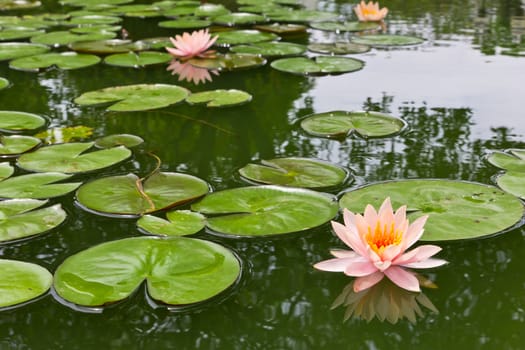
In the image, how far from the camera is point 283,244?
60.6 inches

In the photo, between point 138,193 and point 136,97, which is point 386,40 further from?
point 138,193

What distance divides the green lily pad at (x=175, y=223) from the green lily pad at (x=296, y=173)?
0.95 feet

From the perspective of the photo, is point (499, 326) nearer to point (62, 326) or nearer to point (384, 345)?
point (384, 345)

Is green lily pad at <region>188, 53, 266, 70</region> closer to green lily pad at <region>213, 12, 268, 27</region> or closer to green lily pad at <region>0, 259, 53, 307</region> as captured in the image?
green lily pad at <region>213, 12, 268, 27</region>

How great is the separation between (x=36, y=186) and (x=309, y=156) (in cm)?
82

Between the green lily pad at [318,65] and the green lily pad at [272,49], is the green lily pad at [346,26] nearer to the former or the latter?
the green lily pad at [272,49]

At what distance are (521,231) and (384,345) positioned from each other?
1.87 ft

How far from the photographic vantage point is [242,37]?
3.84 metres

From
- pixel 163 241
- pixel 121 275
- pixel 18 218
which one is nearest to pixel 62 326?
pixel 121 275

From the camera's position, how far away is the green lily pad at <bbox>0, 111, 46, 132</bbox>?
240 cm

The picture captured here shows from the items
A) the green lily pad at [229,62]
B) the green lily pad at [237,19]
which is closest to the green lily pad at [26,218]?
the green lily pad at [229,62]

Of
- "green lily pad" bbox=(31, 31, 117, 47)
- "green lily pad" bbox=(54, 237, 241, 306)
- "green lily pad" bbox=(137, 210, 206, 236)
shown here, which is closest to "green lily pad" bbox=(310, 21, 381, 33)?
"green lily pad" bbox=(31, 31, 117, 47)

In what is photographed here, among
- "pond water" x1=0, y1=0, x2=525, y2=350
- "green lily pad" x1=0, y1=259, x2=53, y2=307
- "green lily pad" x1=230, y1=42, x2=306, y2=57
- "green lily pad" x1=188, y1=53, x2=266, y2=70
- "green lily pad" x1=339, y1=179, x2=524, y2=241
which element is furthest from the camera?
"green lily pad" x1=230, y1=42, x2=306, y2=57

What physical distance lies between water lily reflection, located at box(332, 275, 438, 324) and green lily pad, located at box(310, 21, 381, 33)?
2965mm
